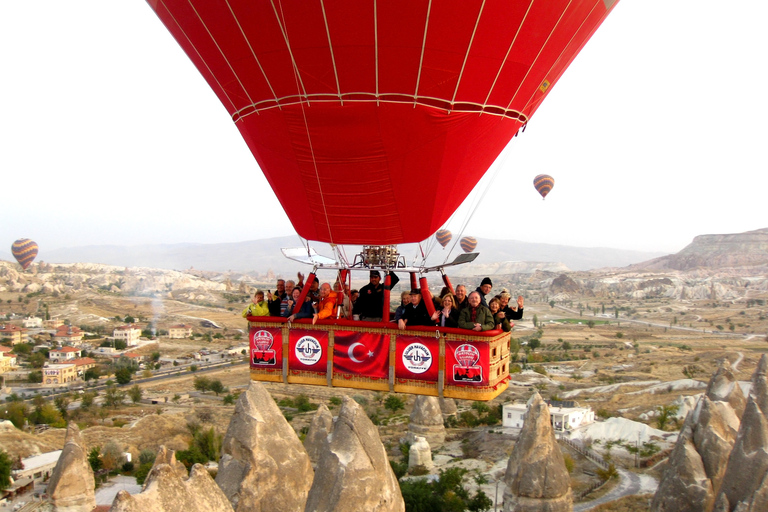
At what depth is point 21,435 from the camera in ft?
90.1

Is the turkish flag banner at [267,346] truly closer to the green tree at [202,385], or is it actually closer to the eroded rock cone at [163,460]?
the eroded rock cone at [163,460]

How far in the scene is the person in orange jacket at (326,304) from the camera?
7.94 metres

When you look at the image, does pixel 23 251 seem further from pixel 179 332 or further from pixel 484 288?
pixel 484 288

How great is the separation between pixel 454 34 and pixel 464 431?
26.2 metres

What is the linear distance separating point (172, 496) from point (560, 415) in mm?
24947

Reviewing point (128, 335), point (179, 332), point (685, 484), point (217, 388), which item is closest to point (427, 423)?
point (685, 484)

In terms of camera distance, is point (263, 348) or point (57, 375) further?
point (57, 375)

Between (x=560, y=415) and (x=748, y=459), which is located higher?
(x=748, y=459)

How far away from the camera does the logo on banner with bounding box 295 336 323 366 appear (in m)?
8.04

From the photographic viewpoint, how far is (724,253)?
165250 mm

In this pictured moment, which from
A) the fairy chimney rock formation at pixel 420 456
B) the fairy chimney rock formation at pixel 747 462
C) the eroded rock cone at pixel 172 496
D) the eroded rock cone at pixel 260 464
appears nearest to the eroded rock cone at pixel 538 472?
the fairy chimney rock formation at pixel 747 462

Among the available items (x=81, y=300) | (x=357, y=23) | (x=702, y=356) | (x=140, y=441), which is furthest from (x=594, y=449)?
(x=81, y=300)

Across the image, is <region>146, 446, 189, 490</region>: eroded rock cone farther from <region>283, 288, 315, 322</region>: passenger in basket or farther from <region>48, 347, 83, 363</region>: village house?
<region>48, 347, 83, 363</region>: village house

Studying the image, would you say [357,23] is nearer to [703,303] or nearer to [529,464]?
[529,464]
